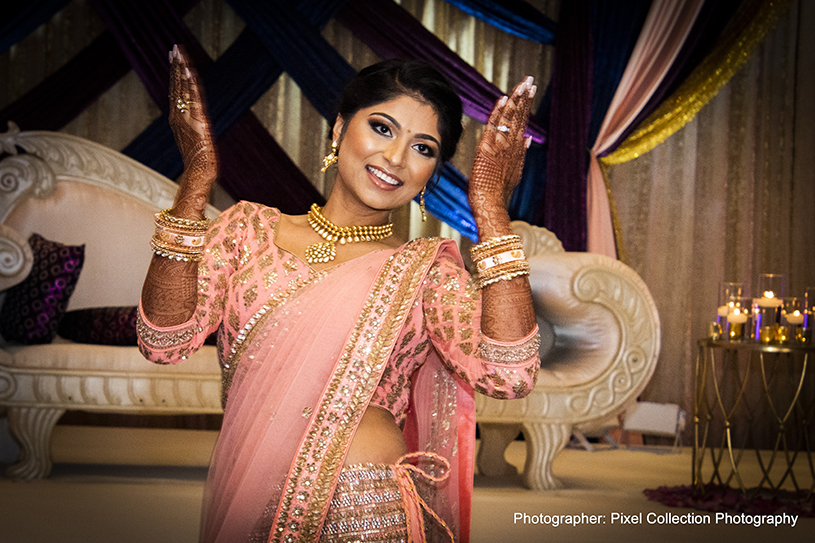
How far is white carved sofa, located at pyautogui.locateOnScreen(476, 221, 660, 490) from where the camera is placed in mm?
3031

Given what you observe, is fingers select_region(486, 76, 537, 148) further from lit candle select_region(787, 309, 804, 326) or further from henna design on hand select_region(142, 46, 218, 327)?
lit candle select_region(787, 309, 804, 326)

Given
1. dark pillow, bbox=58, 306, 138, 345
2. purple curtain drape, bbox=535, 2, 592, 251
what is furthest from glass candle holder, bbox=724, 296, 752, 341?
dark pillow, bbox=58, 306, 138, 345

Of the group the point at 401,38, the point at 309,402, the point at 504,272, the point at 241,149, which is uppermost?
the point at 401,38

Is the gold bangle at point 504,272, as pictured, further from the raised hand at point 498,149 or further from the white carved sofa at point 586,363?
the white carved sofa at point 586,363

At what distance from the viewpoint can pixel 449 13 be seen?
15.8 feet

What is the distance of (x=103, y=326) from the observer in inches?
120

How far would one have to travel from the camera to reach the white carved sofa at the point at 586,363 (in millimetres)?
3031

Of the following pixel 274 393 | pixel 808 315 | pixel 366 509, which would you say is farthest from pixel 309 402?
pixel 808 315

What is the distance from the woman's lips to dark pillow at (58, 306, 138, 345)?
207 centimetres

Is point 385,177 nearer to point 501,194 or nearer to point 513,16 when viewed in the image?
point 501,194

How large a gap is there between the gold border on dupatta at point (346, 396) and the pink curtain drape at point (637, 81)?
11.9ft

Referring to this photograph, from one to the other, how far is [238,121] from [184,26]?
0.64 metres

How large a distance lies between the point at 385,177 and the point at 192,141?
0.31 m

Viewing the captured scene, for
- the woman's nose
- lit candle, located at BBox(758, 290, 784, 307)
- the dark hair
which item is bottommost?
lit candle, located at BBox(758, 290, 784, 307)
